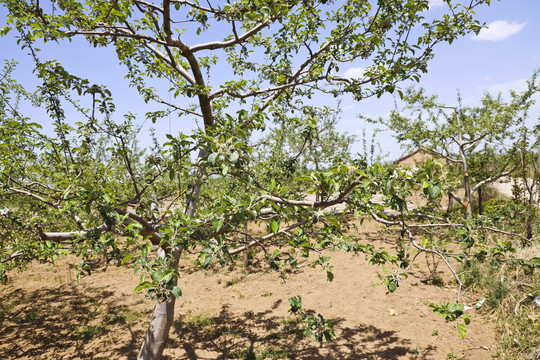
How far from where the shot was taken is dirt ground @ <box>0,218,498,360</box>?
17.1ft

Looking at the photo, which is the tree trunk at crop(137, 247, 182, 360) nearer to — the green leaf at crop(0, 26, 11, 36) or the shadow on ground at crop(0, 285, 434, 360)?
the shadow on ground at crop(0, 285, 434, 360)

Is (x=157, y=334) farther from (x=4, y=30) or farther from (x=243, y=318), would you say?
(x=4, y=30)

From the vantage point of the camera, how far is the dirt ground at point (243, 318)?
5.23 metres

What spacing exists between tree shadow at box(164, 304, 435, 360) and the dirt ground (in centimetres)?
2

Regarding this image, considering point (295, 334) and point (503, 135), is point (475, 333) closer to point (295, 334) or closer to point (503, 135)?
point (295, 334)

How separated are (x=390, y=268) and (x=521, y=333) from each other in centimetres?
340

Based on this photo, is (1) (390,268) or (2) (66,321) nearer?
(2) (66,321)

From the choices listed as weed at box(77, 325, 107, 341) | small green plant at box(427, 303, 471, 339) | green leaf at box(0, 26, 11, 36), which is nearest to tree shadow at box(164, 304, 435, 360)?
weed at box(77, 325, 107, 341)

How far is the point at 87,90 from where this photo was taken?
3.25m

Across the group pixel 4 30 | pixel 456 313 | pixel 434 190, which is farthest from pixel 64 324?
pixel 434 190

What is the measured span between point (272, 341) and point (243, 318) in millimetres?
1122

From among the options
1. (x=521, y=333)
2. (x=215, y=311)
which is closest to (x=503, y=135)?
(x=521, y=333)

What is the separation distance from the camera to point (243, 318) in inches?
252

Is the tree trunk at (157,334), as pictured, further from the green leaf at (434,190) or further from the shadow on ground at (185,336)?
the green leaf at (434,190)
